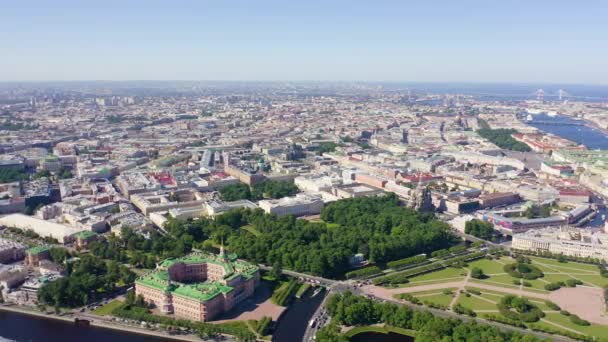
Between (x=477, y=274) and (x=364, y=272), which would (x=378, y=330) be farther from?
(x=477, y=274)

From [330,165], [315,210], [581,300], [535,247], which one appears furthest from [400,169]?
[581,300]

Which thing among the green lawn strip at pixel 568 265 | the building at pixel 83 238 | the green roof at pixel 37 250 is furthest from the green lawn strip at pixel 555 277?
the green roof at pixel 37 250

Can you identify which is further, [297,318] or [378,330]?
[297,318]

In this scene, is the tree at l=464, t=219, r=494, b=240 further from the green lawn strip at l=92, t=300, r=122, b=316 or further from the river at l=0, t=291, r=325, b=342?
the green lawn strip at l=92, t=300, r=122, b=316

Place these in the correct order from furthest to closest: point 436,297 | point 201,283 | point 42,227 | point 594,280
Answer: point 42,227, point 594,280, point 436,297, point 201,283

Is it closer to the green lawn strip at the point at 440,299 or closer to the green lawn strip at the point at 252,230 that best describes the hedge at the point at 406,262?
the green lawn strip at the point at 440,299

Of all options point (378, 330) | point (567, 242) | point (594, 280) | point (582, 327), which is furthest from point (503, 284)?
point (378, 330)

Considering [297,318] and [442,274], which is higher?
[442,274]

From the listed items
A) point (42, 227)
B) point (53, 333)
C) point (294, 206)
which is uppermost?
point (294, 206)
